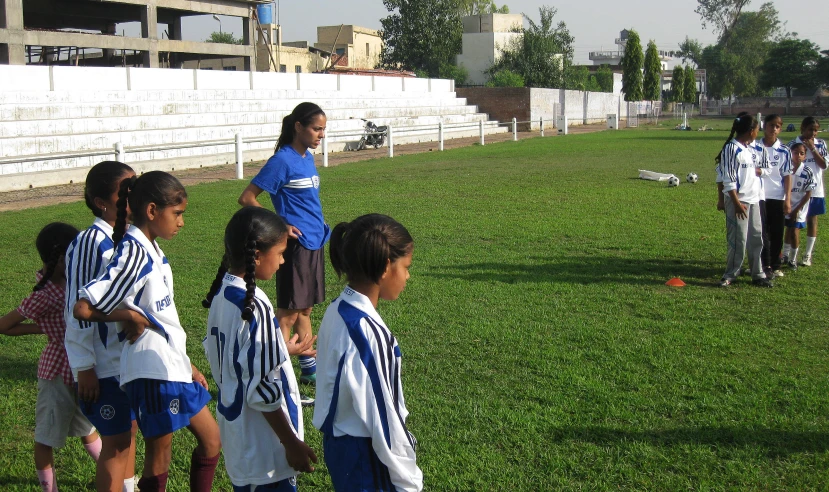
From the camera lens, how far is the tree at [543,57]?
5541cm

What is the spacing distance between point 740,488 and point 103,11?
114ft

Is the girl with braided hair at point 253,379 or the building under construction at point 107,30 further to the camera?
the building under construction at point 107,30

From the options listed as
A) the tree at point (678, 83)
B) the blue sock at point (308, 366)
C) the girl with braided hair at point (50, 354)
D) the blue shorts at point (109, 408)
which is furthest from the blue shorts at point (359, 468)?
the tree at point (678, 83)

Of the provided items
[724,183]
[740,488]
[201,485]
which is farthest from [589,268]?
[201,485]

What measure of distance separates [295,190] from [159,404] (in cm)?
224

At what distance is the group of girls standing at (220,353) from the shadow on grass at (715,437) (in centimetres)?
191

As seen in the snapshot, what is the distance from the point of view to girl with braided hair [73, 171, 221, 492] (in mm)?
2951

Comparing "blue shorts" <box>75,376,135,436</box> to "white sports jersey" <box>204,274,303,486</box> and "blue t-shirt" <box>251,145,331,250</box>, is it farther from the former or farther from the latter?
"blue t-shirt" <box>251,145,331,250</box>

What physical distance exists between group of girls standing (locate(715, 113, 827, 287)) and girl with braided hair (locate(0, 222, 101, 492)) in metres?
6.24

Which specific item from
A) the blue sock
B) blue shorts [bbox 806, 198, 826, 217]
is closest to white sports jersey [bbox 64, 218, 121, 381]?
the blue sock

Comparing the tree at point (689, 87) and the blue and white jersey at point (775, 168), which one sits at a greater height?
the tree at point (689, 87)

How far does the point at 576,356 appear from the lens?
559cm

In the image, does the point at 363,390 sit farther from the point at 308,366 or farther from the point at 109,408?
the point at 308,366

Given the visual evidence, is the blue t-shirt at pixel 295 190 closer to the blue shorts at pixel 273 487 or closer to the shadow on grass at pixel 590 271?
the blue shorts at pixel 273 487
